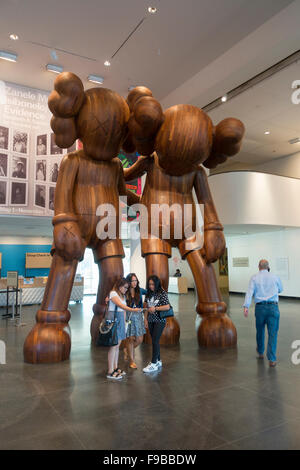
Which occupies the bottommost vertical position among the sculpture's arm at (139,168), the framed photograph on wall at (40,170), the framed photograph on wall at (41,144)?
the sculpture's arm at (139,168)

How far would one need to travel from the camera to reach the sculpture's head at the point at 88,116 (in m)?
3.21

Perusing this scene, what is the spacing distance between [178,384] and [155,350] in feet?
1.42

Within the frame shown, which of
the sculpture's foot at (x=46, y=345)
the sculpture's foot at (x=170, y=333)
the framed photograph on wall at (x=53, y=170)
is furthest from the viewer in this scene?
the framed photograph on wall at (x=53, y=170)

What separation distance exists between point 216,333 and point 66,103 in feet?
9.25

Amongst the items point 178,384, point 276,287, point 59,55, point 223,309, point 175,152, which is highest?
point 59,55

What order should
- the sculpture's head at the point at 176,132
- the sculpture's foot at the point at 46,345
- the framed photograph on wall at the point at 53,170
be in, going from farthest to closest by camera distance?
the framed photograph on wall at the point at 53,170, the sculpture's head at the point at 176,132, the sculpture's foot at the point at 46,345

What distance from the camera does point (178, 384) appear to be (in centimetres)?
256

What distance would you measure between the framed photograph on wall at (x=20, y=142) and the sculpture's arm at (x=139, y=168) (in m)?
3.16

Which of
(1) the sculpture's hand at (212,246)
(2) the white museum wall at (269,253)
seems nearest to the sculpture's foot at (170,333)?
(1) the sculpture's hand at (212,246)

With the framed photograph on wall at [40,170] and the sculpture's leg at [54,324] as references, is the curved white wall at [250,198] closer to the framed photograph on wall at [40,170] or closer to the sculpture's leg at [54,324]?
the framed photograph on wall at [40,170]

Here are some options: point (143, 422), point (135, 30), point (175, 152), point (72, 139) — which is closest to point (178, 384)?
point (143, 422)

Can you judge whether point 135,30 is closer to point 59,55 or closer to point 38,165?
point 59,55

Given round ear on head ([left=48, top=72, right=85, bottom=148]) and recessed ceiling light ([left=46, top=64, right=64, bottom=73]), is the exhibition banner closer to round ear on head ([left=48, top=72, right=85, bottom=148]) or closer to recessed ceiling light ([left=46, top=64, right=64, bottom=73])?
recessed ceiling light ([left=46, top=64, right=64, bottom=73])

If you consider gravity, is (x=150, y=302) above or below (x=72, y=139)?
below
